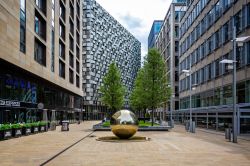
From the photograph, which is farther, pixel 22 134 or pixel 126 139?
pixel 22 134

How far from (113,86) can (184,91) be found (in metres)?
15.2

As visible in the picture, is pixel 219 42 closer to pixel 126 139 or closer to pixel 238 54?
pixel 238 54

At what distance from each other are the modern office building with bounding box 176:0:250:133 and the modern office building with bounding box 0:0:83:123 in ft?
66.6

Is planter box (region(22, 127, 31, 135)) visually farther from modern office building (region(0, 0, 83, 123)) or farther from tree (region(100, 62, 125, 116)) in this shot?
tree (region(100, 62, 125, 116))

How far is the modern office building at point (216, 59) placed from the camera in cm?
3516

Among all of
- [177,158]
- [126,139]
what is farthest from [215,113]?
[177,158]

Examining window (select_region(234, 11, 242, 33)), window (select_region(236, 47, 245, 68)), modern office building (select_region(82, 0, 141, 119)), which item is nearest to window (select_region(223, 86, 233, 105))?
window (select_region(236, 47, 245, 68))

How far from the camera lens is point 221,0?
45.3m

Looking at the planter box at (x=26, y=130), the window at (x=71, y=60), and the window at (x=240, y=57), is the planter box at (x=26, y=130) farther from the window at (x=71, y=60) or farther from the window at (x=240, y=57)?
the window at (x=71, y=60)

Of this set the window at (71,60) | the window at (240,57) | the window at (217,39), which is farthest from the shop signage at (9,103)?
the window at (71,60)

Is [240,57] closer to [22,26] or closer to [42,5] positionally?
[22,26]

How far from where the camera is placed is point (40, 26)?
48.4 meters

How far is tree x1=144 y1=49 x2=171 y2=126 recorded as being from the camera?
161ft

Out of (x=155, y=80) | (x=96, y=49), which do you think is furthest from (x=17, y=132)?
(x=96, y=49)
